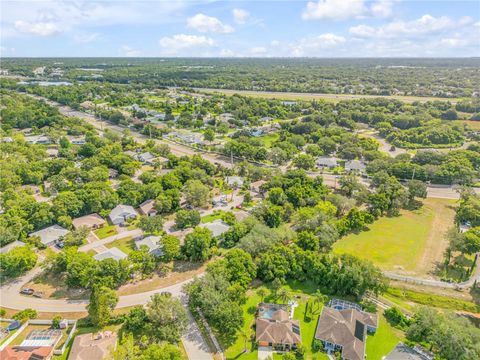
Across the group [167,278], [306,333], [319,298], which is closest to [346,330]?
[306,333]

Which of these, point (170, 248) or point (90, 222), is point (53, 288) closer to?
point (90, 222)

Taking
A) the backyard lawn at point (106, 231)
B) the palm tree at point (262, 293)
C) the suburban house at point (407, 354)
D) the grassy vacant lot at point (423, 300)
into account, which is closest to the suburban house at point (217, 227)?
the palm tree at point (262, 293)

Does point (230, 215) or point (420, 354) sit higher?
point (230, 215)

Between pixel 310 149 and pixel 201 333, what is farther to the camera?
pixel 310 149

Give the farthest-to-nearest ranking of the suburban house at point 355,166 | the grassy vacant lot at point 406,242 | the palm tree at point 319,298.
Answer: the suburban house at point 355,166 → the grassy vacant lot at point 406,242 → the palm tree at point 319,298

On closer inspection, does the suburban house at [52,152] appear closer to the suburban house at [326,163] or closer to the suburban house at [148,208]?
the suburban house at [148,208]

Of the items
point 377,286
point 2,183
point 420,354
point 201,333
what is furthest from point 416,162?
point 2,183

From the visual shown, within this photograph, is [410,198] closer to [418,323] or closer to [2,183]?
[418,323]

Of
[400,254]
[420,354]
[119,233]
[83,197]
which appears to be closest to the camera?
[420,354]
